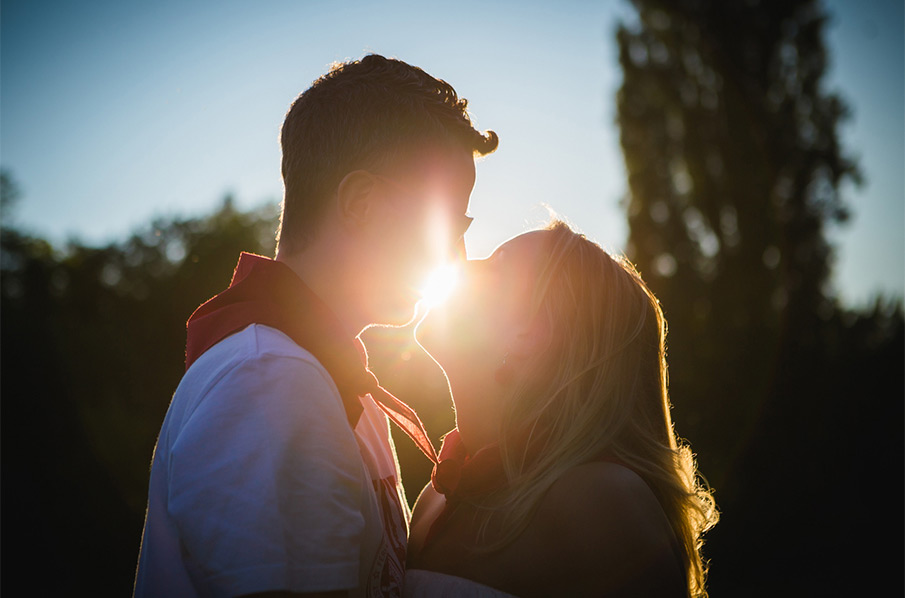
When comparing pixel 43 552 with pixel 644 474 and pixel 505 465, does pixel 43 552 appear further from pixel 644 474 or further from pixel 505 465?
pixel 644 474

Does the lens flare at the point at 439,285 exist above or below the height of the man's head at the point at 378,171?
below

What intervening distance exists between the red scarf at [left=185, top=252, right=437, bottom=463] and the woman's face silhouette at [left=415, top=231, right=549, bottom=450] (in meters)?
1.11

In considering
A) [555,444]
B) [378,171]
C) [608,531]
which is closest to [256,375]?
[378,171]

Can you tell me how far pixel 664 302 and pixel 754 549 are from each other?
512 centimetres

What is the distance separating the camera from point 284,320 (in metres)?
1.76

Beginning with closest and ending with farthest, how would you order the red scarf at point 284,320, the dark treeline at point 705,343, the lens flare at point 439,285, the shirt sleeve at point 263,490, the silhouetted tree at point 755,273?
the shirt sleeve at point 263,490, the red scarf at point 284,320, the lens flare at point 439,285, the dark treeline at point 705,343, the silhouetted tree at point 755,273

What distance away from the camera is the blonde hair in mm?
2395

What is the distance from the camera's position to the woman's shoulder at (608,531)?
6.58 feet

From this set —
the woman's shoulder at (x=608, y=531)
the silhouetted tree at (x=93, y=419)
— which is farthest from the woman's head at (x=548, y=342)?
the silhouetted tree at (x=93, y=419)

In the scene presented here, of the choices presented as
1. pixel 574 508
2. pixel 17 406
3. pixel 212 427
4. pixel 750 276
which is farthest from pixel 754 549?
pixel 17 406

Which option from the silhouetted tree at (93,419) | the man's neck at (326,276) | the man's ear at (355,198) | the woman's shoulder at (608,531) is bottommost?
the silhouetted tree at (93,419)

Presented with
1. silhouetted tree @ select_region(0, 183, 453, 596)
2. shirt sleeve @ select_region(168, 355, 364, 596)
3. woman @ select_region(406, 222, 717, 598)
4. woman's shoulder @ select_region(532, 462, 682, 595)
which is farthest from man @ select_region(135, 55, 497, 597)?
silhouetted tree @ select_region(0, 183, 453, 596)

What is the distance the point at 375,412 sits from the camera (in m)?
2.81

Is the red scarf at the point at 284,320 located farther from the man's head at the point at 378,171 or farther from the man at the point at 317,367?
the man's head at the point at 378,171
